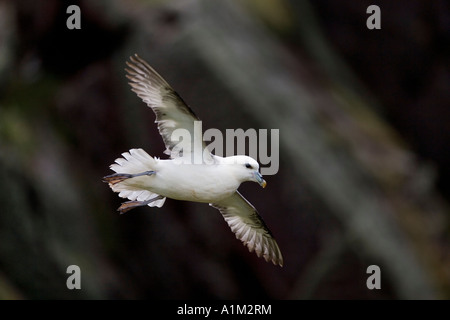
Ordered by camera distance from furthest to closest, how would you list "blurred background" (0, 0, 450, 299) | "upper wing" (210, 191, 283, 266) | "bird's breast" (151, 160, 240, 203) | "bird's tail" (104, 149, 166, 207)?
"blurred background" (0, 0, 450, 299) → "upper wing" (210, 191, 283, 266) → "bird's tail" (104, 149, 166, 207) → "bird's breast" (151, 160, 240, 203)

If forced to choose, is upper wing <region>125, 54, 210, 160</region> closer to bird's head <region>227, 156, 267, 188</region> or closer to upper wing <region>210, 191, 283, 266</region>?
bird's head <region>227, 156, 267, 188</region>

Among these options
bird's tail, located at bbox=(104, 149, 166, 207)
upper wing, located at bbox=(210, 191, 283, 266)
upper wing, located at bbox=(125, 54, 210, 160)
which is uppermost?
upper wing, located at bbox=(125, 54, 210, 160)

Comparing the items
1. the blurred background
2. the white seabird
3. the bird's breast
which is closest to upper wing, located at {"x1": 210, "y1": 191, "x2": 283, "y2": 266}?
the white seabird

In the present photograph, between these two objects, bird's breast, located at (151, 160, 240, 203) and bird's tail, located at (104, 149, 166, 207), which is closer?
bird's breast, located at (151, 160, 240, 203)

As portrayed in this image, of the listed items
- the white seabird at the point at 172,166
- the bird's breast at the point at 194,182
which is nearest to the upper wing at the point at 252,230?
the white seabird at the point at 172,166

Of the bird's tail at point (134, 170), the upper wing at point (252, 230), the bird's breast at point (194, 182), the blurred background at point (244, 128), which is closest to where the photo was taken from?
the bird's breast at point (194, 182)

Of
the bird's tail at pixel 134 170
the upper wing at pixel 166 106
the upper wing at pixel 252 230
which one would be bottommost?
the upper wing at pixel 252 230

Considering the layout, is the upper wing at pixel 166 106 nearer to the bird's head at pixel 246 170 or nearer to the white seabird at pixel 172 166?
the white seabird at pixel 172 166
